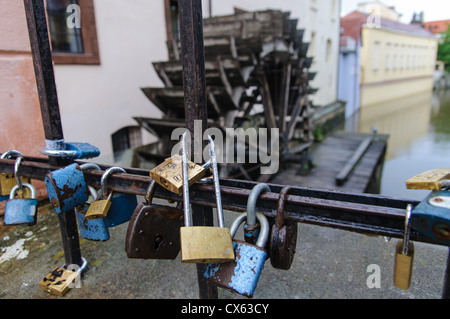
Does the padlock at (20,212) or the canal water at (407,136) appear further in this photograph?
the canal water at (407,136)

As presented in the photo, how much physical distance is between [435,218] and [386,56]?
29807mm

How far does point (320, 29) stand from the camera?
49.5 ft

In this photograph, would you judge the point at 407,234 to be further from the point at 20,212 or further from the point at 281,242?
the point at 20,212

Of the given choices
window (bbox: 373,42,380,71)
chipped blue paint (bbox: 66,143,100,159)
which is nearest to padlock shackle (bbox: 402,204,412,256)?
chipped blue paint (bbox: 66,143,100,159)

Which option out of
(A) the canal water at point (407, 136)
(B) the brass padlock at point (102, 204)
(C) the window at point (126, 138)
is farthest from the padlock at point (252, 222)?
(A) the canal water at point (407, 136)

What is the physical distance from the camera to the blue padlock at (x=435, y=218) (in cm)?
83

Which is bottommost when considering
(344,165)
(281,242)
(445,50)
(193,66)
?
(344,165)

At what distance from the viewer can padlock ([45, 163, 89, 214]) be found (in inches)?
55.1

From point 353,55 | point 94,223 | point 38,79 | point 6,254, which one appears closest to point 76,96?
point 6,254

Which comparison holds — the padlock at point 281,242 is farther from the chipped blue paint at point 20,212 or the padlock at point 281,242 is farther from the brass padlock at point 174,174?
the chipped blue paint at point 20,212

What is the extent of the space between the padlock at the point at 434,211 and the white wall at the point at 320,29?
8.87m

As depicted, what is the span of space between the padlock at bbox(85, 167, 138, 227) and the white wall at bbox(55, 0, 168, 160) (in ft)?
12.7

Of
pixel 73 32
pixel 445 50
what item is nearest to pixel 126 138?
pixel 73 32
